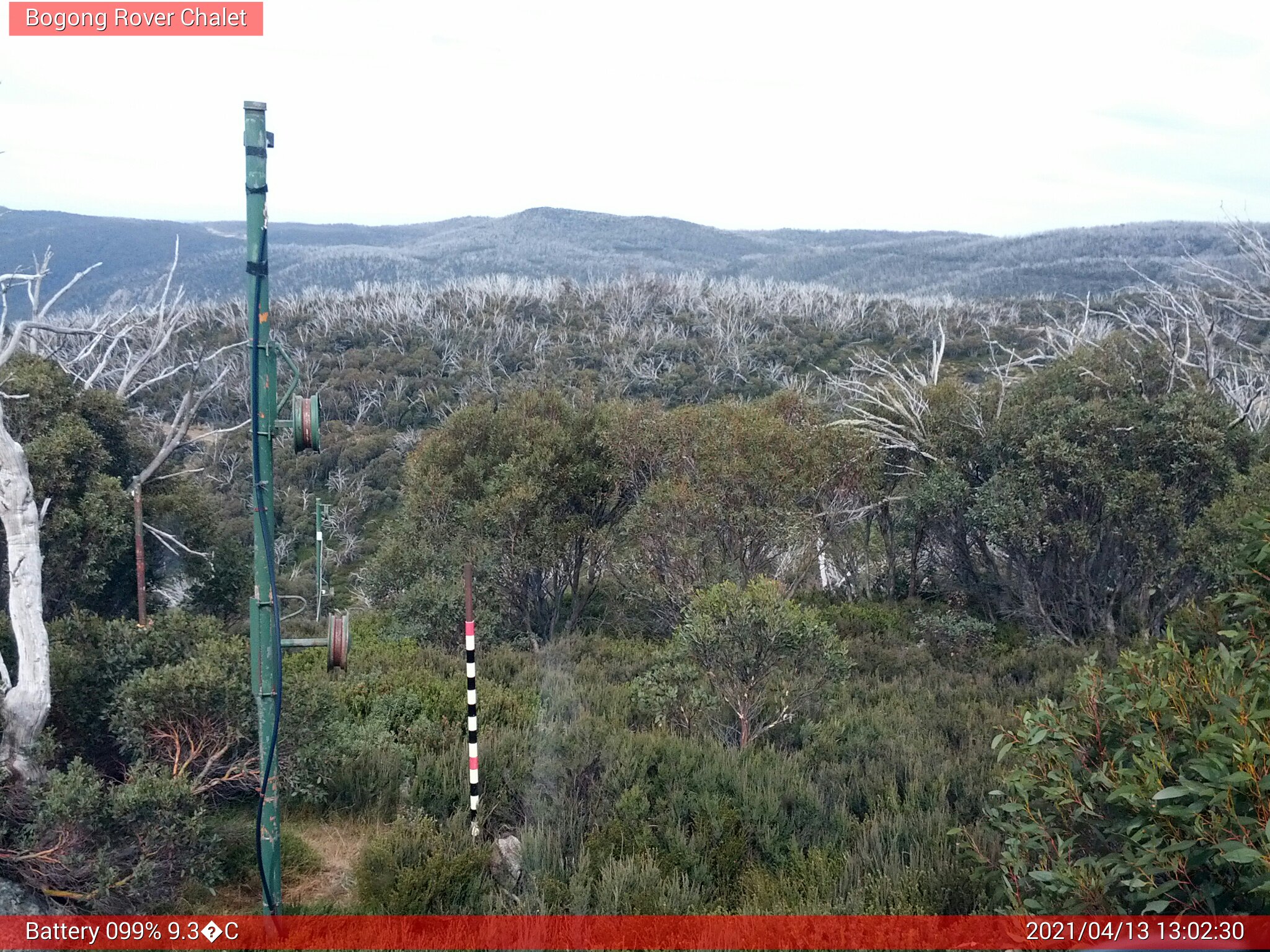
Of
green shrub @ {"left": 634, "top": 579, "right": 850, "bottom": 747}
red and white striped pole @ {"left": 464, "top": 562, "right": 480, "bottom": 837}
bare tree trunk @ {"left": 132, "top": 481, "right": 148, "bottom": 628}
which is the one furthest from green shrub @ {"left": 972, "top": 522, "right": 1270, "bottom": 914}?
bare tree trunk @ {"left": 132, "top": 481, "right": 148, "bottom": 628}

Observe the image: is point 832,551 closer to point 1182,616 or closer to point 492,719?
point 492,719

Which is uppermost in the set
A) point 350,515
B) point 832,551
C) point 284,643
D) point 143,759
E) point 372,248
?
point 372,248

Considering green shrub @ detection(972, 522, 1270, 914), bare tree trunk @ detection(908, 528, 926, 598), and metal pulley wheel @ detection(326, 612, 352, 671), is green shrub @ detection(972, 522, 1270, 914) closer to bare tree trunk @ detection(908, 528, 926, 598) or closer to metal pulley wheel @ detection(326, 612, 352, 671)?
metal pulley wheel @ detection(326, 612, 352, 671)

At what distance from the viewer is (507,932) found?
4.65 meters

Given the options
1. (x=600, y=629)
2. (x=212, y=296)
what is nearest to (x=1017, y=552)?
(x=600, y=629)

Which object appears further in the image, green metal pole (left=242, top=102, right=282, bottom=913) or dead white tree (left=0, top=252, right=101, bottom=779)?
dead white tree (left=0, top=252, right=101, bottom=779)

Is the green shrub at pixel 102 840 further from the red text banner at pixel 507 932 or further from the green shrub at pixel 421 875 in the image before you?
the green shrub at pixel 421 875

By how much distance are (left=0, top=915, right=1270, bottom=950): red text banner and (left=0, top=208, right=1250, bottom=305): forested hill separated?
40.0m

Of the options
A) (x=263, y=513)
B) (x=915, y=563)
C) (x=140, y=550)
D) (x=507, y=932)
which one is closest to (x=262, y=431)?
(x=263, y=513)

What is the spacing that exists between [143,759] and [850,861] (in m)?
4.01

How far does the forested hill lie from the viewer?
55.4 meters

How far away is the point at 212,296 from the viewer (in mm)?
54188

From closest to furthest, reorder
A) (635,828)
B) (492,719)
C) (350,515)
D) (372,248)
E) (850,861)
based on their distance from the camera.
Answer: (850,861) < (635,828) < (492,719) < (350,515) < (372,248)

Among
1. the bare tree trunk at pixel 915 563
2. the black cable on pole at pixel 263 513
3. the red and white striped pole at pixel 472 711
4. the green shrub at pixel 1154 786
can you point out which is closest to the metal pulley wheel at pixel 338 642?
the black cable on pole at pixel 263 513
